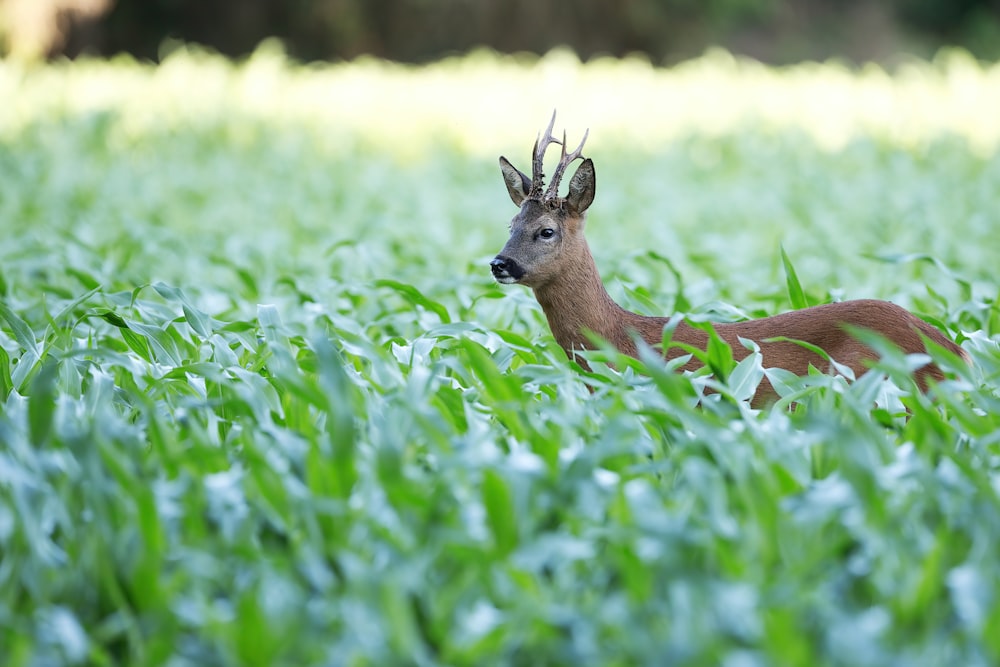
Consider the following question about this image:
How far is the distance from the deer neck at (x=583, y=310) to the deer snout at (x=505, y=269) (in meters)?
0.14

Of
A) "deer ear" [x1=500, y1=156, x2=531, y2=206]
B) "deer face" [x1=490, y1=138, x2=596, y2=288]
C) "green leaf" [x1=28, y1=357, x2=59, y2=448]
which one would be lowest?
"green leaf" [x1=28, y1=357, x2=59, y2=448]

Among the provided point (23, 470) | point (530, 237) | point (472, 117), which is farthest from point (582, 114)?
point (23, 470)

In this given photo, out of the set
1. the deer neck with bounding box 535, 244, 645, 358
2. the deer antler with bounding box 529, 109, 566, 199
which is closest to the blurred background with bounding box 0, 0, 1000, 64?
the deer antler with bounding box 529, 109, 566, 199

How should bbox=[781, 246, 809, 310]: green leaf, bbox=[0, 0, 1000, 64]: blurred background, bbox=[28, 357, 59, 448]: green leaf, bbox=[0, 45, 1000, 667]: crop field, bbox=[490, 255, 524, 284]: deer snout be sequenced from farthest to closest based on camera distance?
bbox=[0, 0, 1000, 64]: blurred background
bbox=[781, 246, 809, 310]: green leaf
bbox=[490, 255, 524, 284]: deer snout
bbox=[28, 357, 59, 448]: green leaf
bbox=[0, 45, 1000, 667]: crop field

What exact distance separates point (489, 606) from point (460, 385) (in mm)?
1173

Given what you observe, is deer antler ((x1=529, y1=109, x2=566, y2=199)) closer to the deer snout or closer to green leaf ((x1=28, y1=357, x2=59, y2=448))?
the deer snout

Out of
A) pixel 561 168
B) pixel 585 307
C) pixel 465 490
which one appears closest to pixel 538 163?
pixel 561 168

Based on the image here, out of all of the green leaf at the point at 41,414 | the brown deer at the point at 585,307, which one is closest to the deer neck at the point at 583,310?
the brown deer at the point at 585,307

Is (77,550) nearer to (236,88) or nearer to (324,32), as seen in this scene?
(236,88)

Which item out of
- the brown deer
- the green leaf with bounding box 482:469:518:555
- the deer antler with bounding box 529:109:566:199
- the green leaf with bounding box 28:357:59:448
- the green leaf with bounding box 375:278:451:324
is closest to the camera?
the green leaf with bounding box 482:469:518:555

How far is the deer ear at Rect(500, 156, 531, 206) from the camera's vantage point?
3449 millimetres

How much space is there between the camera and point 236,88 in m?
12.0

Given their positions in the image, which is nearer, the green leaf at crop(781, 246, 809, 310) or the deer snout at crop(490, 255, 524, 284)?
the deer snout at crop(490, 255, 524, 284)

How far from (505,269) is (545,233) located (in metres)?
0.19
